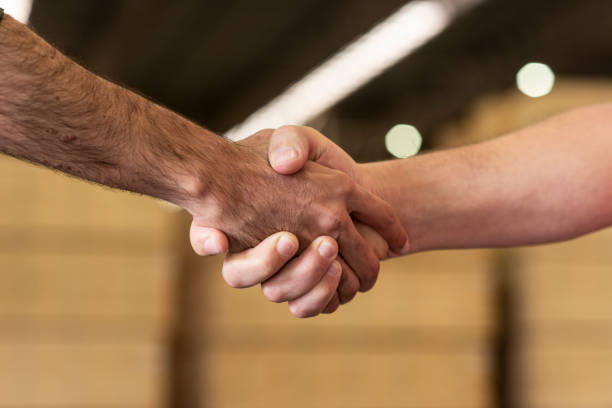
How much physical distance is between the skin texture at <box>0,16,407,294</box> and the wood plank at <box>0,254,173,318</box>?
213 centimetres

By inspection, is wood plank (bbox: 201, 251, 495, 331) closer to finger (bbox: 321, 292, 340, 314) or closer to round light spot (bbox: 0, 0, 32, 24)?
finger (bbox: 321, 292, 340, 314)

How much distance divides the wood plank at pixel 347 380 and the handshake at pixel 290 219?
2279 millimetres

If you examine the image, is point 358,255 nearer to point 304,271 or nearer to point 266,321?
point 304,271

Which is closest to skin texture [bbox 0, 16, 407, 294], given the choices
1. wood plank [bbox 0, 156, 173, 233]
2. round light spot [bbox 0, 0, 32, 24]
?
wood plank [bbox 0, 156, 173, 233]

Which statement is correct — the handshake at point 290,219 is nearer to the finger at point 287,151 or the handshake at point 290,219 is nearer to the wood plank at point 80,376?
the finger at point 287,151

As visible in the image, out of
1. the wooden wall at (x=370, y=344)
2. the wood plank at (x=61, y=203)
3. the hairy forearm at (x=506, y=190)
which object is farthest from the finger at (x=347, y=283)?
the wooden wall at (x=370, y=344)

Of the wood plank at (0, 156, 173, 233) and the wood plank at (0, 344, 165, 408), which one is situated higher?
the wood plank at (0, 156, 173, 233)

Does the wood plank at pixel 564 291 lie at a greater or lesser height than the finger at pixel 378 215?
greater

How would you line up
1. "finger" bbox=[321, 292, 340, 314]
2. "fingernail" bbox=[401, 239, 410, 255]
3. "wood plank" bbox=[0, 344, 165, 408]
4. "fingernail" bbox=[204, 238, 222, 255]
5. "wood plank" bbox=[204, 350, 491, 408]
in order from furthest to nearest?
"wood plank" bbox=[204, 350, 491, 408] < "wood plank" bbox=[0, 344, 165, 408] < "fingernail" bbox=[401, 239, 410, 255] < "finger" bbox=[321, 292, 340, 314] < "fingernail" bbox=[204, 238, 222, 255]

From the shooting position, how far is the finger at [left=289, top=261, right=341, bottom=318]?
6.92 ft

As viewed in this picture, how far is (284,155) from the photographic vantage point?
208cm

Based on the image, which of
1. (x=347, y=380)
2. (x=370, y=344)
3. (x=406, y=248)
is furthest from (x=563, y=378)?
(x=406, y=248)

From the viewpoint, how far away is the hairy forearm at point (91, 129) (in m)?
1.73

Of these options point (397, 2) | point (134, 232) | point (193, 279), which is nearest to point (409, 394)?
point (193, 279)
